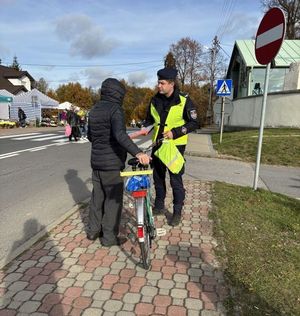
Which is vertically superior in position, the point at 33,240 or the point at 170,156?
the point at 170,156

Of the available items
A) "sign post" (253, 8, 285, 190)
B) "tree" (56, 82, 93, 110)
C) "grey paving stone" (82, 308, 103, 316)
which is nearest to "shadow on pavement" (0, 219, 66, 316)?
"grey paving stone" (82, 308, 103, 316)

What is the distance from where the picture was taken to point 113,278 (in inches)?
138

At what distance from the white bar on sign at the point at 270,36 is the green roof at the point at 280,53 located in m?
21.6

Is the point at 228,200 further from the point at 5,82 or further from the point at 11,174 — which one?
the point at 5,82

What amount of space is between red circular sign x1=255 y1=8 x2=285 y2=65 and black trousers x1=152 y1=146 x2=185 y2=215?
2521 millimetres

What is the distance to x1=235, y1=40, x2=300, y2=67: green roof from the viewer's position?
28469 millimetres

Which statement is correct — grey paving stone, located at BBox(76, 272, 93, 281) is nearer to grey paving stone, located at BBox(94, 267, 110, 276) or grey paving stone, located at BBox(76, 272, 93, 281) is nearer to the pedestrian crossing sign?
grey paving stone, located at BBox(94, 267, 110, 276)

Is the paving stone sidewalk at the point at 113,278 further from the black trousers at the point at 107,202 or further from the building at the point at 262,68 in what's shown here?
the building at the point at 262,68

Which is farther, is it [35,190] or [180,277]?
[35,190]

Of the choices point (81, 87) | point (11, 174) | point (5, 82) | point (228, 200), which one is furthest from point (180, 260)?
point (81, 87)

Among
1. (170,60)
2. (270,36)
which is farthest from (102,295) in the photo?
(170,60)

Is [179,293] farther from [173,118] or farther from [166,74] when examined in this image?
[166,74]

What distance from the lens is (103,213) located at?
448 cm

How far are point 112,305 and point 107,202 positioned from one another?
142 centimetres
